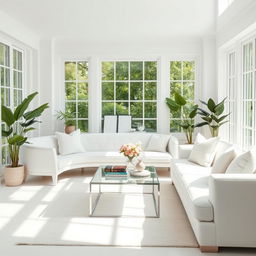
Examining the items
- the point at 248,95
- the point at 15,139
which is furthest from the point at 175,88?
the point at 15,139

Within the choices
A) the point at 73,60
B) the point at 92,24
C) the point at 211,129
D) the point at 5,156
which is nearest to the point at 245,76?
the point at 211,129

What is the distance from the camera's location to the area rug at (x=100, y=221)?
10.4 feet

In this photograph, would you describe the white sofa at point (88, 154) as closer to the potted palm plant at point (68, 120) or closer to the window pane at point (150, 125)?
the potted palm plant at point (68, 120)

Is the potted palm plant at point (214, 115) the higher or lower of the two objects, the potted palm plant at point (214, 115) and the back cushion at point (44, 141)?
the higher

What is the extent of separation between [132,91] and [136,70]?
47 cm

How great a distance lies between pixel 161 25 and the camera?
20.4 feet

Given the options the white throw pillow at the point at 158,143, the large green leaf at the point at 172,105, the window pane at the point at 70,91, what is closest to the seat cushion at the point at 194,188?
the white throw pillow at the point at 158,143

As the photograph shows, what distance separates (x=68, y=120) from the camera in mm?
7207

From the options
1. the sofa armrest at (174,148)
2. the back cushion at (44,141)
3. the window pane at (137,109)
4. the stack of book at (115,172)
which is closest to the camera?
the stack of book at (115,172)

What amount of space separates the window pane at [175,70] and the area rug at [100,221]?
10.0ft

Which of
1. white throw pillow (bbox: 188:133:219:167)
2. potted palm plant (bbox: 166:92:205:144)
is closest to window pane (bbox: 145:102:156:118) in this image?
potted palm plant (bbox: 166:92:205:144)

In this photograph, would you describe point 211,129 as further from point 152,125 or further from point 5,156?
point 5,156

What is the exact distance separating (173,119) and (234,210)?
4.58 meters

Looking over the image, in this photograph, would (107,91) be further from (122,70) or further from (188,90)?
(188,90)
